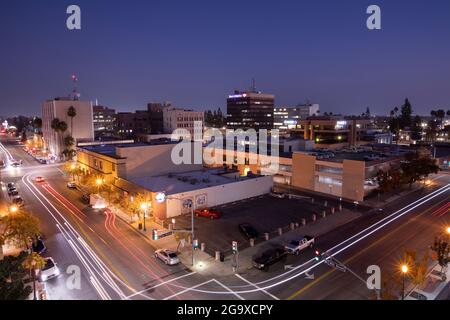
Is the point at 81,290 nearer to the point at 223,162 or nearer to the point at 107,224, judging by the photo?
the point at 107,224

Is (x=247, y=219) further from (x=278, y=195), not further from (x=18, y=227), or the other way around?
(x=18, y=227)

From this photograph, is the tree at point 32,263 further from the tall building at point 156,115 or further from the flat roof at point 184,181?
the tall building at point 156,115

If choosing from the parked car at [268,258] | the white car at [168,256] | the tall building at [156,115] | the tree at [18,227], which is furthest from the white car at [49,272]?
the tall building at [156,115]

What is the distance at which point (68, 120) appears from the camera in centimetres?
9356

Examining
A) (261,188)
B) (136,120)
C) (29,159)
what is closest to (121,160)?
(261,188)

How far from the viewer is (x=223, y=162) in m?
71.8

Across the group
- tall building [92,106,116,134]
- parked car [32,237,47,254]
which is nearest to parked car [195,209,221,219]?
parked car [32,237,47,254]

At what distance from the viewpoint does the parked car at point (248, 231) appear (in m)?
33.6

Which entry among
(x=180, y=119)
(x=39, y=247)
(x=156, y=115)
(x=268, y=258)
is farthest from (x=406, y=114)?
(x=39, y=247)

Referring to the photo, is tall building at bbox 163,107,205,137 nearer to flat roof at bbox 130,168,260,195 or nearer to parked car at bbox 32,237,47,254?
flat roof at bbox 130,168,260,195

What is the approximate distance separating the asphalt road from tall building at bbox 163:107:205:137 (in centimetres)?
8987

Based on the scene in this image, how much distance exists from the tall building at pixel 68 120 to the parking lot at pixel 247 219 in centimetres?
6723

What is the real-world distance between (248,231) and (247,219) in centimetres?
567
